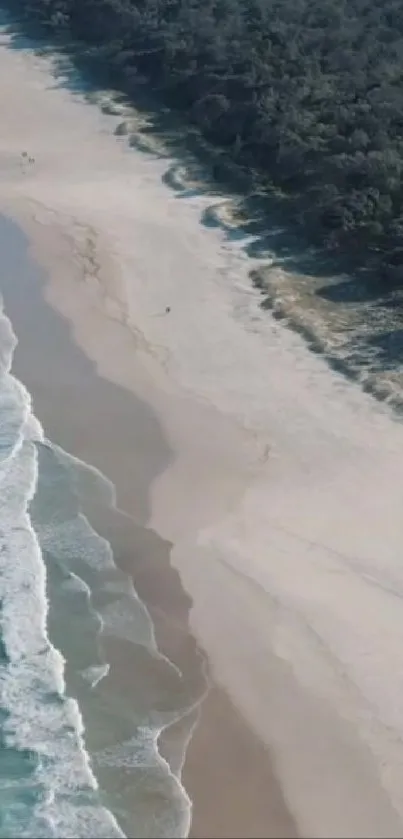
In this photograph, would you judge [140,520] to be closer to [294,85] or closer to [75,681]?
[75,681]

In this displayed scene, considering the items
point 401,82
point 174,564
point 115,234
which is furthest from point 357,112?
point 174,564

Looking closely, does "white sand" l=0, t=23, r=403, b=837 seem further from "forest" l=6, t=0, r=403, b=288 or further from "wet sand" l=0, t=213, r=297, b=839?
"forest" l=6, t=0, r=403, b=288

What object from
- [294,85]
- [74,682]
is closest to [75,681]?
[74,682]

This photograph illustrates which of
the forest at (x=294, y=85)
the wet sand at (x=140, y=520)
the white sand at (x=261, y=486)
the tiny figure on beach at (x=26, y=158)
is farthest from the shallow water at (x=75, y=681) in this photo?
the tiny figure on beach at (x=26, y=158)

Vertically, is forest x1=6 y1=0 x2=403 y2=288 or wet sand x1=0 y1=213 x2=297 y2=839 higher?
forest x1=6 y1=0 x2=403 y2=288

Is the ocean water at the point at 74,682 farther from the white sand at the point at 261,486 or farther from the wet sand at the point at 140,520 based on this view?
the white sand at the point at 261,486

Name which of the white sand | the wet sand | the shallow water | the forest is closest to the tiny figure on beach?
the white sand
